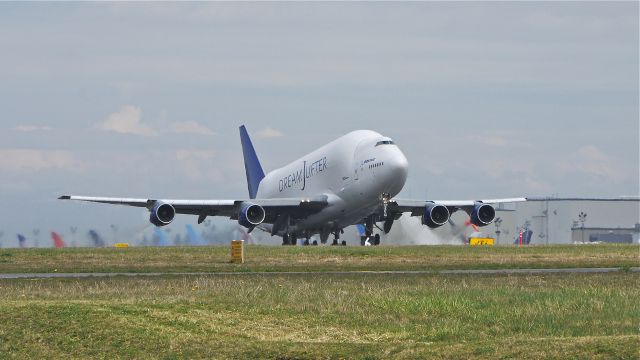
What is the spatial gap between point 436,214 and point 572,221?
97102 millimetres

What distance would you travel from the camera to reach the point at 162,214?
69875 mm

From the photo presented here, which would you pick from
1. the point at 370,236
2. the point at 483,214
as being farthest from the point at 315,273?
the point at 483,214

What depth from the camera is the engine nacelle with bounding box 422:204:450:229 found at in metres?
75.8

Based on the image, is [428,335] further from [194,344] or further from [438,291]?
[438,291]

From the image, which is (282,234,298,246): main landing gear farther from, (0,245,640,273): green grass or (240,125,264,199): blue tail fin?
(0,245,640,273): green grass

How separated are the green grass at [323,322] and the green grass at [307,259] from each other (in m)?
12.6

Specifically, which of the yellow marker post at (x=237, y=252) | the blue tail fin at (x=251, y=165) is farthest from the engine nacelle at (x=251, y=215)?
the yellow marker post at (x=237, y=252)

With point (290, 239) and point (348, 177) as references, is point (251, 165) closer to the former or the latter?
point (290, 239)

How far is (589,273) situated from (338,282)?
32.8ft

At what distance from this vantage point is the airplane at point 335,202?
6988 cm

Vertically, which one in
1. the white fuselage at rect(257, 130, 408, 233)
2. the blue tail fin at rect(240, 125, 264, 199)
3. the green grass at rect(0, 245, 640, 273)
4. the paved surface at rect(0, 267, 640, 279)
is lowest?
the paved surface at rect(0, 267, 640, 279)

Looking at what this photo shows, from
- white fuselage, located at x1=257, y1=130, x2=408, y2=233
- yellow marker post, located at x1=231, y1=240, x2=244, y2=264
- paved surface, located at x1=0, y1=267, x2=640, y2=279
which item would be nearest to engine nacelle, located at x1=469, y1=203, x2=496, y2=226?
white fuselage, located at x1=257, y1=130, x2=408, y2=233

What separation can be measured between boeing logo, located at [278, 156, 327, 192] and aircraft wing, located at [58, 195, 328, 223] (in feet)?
7.00

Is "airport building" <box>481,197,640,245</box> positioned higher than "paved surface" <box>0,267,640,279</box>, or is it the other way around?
"airport building" <box>481,197,640,245</box>
